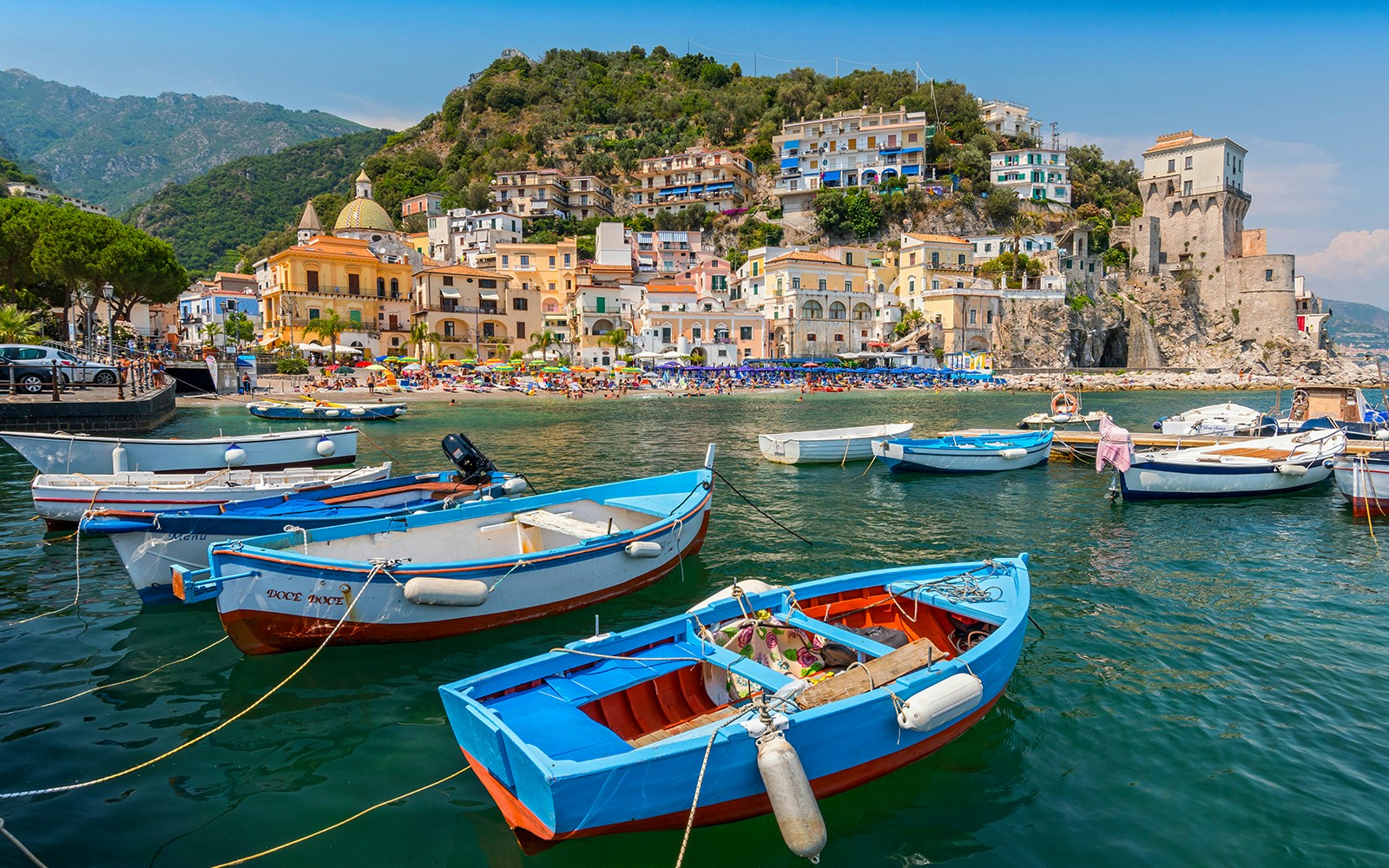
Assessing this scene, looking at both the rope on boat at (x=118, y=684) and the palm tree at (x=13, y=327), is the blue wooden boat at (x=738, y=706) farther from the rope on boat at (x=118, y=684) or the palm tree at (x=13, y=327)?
the palm tree at (x=13, y=327)

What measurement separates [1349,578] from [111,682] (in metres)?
17.9

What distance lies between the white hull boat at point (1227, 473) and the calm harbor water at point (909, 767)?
3.21 m

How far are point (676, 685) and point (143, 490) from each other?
11.0 metres

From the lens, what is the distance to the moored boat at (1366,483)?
54.2ft

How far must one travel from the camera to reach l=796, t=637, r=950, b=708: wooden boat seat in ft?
18.2

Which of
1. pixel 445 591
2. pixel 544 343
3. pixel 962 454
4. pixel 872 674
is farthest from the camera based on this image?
pixel 544 343

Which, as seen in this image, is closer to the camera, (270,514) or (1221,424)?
(270,514)

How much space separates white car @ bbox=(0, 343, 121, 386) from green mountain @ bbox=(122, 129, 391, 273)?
68.2 metres

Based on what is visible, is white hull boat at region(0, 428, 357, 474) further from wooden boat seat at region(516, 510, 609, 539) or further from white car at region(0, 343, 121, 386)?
white car at region(0, 343, 121, 386)

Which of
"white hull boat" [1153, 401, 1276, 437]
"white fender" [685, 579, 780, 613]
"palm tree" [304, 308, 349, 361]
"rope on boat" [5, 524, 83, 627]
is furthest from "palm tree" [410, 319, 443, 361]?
"white fender" [685, 579, 780, 613]

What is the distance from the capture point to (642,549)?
10.2 m

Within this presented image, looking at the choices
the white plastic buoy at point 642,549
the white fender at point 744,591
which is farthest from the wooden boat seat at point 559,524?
the white fender at point 744,591

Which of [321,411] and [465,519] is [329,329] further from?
[465,519]

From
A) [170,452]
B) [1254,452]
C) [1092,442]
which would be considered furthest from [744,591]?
[1092,442]
